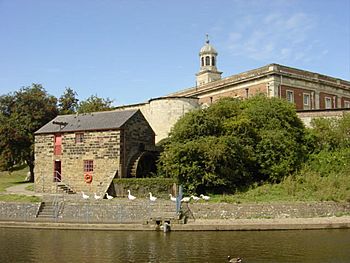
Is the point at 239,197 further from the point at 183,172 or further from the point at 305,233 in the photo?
the point at 305,233

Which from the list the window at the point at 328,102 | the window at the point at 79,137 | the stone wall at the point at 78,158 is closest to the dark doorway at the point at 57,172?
the stone wall at the point at 78,158

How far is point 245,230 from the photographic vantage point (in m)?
22.7

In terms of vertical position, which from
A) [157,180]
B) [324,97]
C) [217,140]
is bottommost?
[157,180]

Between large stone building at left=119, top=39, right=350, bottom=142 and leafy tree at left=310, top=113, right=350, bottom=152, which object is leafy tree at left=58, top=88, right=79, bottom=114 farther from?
leafy tree at left=310, top=113, right=350, bottom=152

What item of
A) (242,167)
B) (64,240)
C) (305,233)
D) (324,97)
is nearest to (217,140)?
(242,167)

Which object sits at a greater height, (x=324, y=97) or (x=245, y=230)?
(x=324, y=97)

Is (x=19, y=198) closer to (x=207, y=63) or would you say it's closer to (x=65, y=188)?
(x=65, y=188)

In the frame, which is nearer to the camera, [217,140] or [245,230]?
[245,230]

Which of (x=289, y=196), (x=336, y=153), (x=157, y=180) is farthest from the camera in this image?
(x=336, y=153)

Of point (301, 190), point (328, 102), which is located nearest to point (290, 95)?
point (328, 102)

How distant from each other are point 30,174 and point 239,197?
25.3m

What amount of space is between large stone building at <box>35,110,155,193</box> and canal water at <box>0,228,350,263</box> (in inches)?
351

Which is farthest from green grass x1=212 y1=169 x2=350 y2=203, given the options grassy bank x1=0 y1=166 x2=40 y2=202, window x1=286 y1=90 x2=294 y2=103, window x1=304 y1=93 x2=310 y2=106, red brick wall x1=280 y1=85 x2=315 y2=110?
window x1=304 y1=93 x2=310 y2=106

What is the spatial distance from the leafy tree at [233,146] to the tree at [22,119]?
14.9 meters
